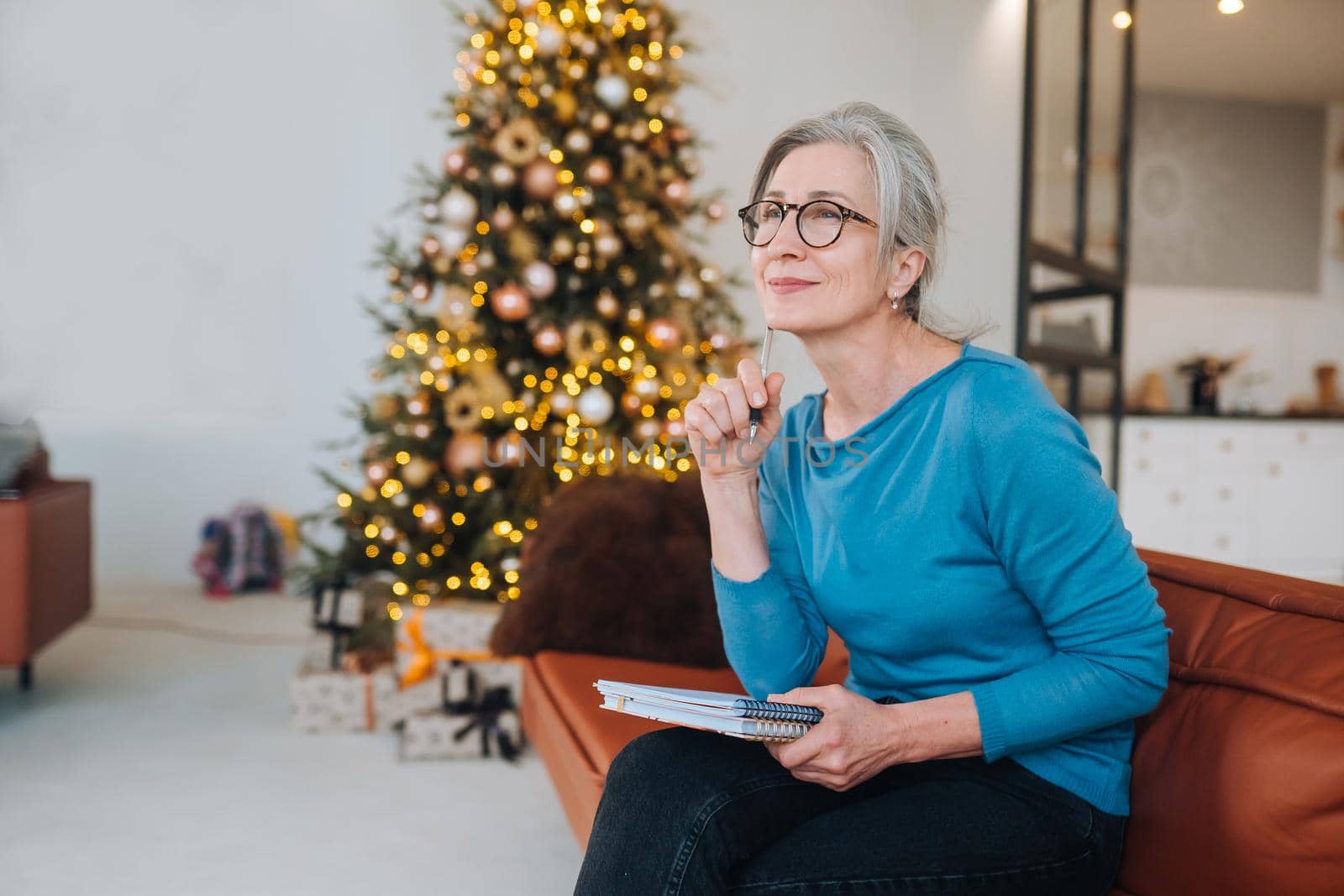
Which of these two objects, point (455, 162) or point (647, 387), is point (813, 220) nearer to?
point (647, 387)

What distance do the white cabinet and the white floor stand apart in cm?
359

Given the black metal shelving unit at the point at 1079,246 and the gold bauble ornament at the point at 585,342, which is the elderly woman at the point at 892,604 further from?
the black metal shelving unit at the point at 1079,246

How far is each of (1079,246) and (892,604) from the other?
306 centimetres

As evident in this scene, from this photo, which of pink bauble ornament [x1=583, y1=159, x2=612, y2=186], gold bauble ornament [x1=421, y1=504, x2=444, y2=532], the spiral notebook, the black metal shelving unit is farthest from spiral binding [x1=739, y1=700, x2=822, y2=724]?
the black metal shelving unit

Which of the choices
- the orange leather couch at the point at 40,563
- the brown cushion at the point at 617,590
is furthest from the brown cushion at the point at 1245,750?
the orange leather couch at the point at 40,563

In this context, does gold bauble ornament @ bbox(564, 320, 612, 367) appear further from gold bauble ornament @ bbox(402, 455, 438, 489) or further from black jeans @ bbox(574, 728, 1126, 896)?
black jeans @ bbox(574, 728, 1126, 896)

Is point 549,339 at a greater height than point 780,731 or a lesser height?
greater

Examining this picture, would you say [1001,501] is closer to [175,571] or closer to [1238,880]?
[1238,880]

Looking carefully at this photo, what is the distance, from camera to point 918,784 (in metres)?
1.03

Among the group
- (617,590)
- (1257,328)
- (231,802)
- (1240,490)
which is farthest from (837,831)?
(1257,328)

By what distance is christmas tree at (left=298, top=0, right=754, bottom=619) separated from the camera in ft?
8.89

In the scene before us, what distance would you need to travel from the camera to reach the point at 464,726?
239 cm

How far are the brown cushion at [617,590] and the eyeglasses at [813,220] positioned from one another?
91 centimetres

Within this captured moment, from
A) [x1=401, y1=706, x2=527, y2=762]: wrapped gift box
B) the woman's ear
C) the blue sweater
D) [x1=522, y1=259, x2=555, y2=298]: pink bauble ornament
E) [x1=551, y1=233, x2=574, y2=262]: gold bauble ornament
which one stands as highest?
[x1=551, y1=233, x2=574, y2=262]: gold bauble ornament
